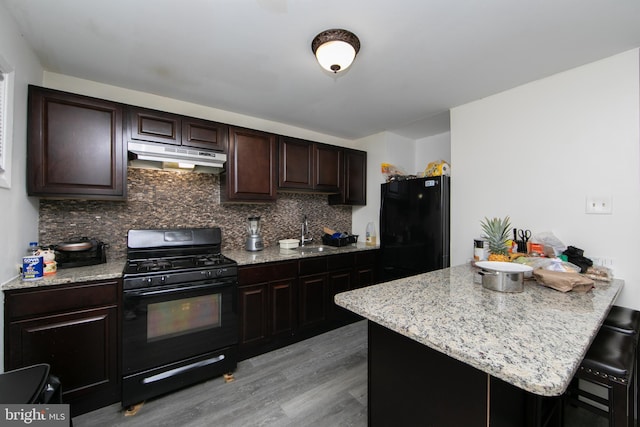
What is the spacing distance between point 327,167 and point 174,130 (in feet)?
5.48

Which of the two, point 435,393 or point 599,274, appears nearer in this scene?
point 435,393

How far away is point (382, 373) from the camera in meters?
1.21

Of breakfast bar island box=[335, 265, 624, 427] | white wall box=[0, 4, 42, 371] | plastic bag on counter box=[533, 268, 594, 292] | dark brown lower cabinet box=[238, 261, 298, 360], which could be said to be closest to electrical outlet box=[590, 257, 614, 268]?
breakfast bar island box=[335, 265, 624, 427]

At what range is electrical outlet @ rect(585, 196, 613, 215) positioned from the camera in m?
1.75

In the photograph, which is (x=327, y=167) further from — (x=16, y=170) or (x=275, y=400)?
(x=16, y=170)

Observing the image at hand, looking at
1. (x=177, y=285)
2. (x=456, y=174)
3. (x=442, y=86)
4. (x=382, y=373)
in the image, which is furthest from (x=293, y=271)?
(x=442, y=86)

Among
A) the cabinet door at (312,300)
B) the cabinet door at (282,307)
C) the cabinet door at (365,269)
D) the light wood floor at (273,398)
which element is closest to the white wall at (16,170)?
the light wood floor at (273,398)

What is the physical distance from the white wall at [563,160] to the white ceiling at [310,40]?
0.57 ft

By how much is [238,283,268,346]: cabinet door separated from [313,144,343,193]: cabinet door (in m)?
1.38

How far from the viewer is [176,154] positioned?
2096 mm

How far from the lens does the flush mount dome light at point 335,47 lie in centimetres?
150

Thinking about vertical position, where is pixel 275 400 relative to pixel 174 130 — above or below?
below

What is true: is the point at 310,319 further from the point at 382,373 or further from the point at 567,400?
the point at 567,400

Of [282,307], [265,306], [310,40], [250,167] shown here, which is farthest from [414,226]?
[310,40]
